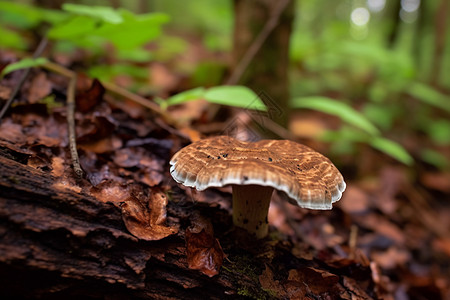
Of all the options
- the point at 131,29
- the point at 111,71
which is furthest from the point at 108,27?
the point at 111,71

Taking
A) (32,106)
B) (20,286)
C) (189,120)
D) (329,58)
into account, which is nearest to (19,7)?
(32,106)

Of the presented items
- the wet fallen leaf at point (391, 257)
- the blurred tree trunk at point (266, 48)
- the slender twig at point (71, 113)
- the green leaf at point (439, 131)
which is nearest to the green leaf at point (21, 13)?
the slender twig at point (71, 113)

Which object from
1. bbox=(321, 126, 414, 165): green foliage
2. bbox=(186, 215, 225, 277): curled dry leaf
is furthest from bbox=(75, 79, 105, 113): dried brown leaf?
bbox=(321, 126, 414, 165): green foliage

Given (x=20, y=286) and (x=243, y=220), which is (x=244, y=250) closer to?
(x=243, y=220)

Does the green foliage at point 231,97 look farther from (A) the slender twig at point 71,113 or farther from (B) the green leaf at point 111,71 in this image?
(B) the green leaf at point 111,71

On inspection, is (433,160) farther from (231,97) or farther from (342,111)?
(231,97)

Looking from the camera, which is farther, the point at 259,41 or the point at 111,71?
the point at 111,71

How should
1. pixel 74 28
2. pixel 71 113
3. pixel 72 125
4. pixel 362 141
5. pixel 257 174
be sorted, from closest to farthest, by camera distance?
1. pixel 257 174
2. pixel 72 125
3. pixel 71 113
4. pixel 74 28
5. pixel 362 141
